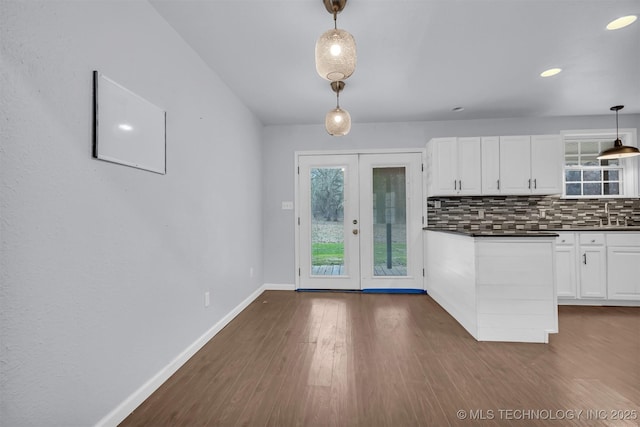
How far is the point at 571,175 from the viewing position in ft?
13.9

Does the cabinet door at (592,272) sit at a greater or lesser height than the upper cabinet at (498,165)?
lesser

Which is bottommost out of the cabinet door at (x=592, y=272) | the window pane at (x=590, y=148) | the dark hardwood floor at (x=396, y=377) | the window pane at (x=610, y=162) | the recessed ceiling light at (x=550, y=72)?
the dark hardwood floor at (x=396, y=377)

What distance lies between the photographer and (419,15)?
206 cm

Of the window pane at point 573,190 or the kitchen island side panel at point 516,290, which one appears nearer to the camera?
the kitchen island side panel at point 516,290

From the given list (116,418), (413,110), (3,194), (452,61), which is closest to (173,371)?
(116,418)

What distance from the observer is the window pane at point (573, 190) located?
4.21m

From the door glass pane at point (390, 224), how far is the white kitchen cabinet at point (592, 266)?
2.14m

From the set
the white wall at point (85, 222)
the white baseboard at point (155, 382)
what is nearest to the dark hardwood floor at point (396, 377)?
the white baseboard at point (155, 382)

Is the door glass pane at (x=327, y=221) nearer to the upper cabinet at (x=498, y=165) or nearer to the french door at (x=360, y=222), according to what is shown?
the french door at (x=360, y=222)

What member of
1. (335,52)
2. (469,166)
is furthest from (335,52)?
(469,166)

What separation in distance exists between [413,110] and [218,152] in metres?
2.64

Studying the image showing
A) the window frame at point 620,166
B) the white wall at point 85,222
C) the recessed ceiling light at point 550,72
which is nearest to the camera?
the white wall at point 85,222

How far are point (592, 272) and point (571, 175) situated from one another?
1.46 meters

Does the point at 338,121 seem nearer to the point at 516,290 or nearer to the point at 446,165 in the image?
the point at 446,165
